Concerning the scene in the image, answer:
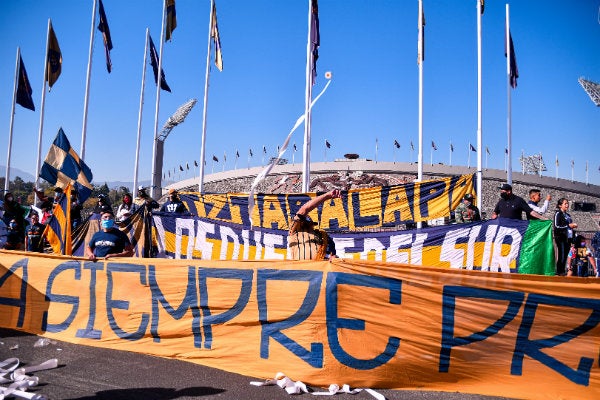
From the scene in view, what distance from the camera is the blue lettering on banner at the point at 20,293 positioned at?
6.73 meters

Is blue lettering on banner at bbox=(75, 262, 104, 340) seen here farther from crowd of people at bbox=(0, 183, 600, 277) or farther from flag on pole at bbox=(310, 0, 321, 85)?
flag on pole at bbox=(310, 0, 321, 85)

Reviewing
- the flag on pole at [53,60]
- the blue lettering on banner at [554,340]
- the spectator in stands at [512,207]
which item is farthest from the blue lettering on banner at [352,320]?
the flag on pole at [53,60]

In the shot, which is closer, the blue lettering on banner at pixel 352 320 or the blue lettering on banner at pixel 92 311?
the blue lettering on banner at pixel 352 320

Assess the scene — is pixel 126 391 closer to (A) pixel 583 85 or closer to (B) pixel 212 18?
(B) pixel 212 18

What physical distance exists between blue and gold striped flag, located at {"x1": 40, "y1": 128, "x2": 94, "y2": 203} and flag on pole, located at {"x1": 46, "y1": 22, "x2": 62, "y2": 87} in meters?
14.1

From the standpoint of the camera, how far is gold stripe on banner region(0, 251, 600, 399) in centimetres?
430

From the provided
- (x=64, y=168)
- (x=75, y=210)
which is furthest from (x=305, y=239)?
(x=75, y=210)

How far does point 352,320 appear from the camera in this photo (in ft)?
15.4

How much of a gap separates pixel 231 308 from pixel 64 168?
7.18 meters

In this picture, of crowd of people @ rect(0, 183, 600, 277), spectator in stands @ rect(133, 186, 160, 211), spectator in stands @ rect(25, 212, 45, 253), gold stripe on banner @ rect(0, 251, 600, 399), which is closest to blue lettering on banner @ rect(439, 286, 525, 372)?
gold stripe on banner @ rect(0, 251, 600, 399)

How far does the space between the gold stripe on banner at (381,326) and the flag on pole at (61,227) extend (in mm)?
3223

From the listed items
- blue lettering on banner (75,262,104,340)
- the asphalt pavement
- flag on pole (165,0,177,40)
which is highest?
flag on pole (165,0,177,40)

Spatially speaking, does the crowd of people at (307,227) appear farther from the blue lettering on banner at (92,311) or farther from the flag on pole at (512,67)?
the flag on pole at (512,67)

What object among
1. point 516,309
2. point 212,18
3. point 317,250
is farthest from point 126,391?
point 212,18
